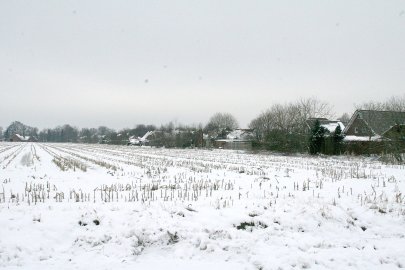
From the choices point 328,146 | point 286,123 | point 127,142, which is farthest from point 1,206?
point 127,142

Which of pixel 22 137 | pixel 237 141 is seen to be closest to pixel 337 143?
pixel 237 141

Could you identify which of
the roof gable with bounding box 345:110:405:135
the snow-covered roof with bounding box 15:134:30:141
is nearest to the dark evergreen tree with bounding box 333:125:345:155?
the roof gable with bounding box 345:110:405:135

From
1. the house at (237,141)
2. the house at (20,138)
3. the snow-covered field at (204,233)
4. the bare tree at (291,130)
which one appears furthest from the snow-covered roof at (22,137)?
the snow-covered field at (204,233)

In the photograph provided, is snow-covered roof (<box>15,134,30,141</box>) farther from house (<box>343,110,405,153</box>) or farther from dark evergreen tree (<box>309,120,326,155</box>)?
dark evergreen tree (<box>309,120,326,155</box>)

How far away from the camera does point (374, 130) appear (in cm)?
4803

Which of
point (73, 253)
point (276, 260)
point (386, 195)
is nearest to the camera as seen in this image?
point (276, 260)

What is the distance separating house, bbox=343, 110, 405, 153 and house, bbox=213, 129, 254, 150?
68.0 feet

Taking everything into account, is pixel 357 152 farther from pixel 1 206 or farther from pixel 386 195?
pixel 1 206

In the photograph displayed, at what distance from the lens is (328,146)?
45.4m

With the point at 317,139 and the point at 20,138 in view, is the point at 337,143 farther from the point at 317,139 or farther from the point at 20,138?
the point at 20,138

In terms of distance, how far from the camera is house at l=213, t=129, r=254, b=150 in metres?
77.7

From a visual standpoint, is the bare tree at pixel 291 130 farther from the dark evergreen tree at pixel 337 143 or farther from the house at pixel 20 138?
the house at pixel 20 138

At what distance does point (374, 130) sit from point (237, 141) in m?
37.6

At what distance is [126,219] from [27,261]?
2.39 m
